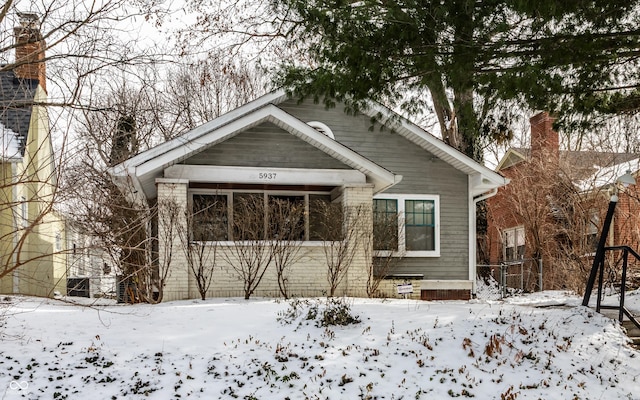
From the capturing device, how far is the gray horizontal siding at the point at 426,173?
1689 cm

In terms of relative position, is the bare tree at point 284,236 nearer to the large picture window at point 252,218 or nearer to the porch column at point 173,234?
the large picture window at point 252,218

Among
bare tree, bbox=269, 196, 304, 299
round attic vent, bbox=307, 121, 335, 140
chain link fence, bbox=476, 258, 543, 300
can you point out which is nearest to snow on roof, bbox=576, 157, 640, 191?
chain link fence, bbox=476, 258, 543, 300

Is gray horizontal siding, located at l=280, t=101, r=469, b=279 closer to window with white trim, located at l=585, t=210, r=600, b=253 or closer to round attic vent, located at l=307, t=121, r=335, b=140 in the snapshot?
round attic vent, located at l=307, t=121, r=335, b=140

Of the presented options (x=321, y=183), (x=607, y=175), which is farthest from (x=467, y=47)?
(x=607, y=175)

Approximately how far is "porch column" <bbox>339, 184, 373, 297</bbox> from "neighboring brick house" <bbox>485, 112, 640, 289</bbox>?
5246mm

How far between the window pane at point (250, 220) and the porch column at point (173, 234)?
3.69 ft

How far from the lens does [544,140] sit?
904 inches

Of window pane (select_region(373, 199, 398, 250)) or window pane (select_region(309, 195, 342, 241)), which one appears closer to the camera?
window pane (select_region(309, 195, 342, 241))

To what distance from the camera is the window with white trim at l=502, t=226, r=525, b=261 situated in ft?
83.6

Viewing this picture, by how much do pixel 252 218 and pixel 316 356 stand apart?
5.55 meters

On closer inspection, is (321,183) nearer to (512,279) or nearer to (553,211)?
(553,211)

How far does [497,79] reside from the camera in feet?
26.3

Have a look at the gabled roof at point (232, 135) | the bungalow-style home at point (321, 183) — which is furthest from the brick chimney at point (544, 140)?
the gabled roof at point (232, 135)

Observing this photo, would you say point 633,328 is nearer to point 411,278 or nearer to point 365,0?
point 365,0
